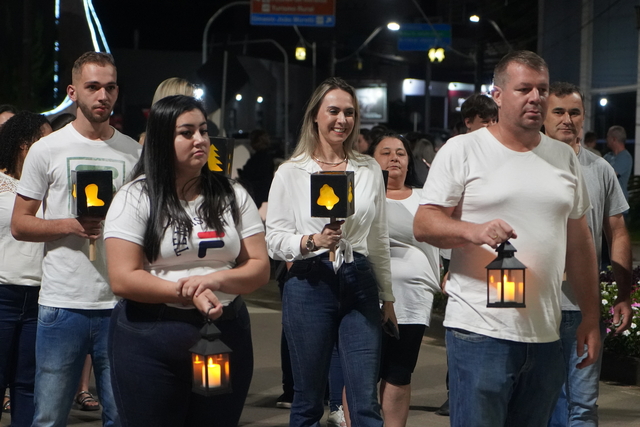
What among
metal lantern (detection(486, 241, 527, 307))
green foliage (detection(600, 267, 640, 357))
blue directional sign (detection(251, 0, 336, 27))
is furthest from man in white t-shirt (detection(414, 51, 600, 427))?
blue directional sign (detection(251, 0, 336, 27))

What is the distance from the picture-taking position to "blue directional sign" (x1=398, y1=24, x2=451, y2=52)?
36.6 m

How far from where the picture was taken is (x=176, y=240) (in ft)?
11.0

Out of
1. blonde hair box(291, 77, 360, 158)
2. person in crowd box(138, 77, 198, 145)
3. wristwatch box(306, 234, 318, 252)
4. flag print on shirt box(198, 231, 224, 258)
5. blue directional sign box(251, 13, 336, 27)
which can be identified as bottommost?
wristwatch box(306, 234, 318, 252)

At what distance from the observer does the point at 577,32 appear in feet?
65.9

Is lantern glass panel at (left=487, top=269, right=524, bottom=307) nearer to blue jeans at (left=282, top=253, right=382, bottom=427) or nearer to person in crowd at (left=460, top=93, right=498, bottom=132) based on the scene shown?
blue jeans at (left=282, top=253, right=382, bottom=427)

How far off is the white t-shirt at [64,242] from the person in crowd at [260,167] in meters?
9.05

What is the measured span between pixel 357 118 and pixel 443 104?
82221 mm

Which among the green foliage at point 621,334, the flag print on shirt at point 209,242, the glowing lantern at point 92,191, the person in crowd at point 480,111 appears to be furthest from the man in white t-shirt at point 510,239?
the green foliage at point 621,334

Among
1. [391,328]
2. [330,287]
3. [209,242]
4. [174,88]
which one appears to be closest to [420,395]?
[391,328]

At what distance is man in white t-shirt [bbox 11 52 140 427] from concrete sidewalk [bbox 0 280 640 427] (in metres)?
2.10

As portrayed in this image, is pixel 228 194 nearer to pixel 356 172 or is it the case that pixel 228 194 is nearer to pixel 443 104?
pixel 356 172

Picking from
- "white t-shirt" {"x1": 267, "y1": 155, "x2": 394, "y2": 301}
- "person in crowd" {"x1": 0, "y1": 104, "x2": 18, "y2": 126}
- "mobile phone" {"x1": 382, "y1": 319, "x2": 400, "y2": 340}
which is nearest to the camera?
"white t-shirt" {"x1": 267, "y1": 155, "x2": 394, "y2": 301}

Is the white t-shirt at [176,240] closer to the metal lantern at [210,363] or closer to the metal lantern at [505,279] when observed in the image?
the metal lantern at [210,363]

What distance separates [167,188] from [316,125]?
1.79m
